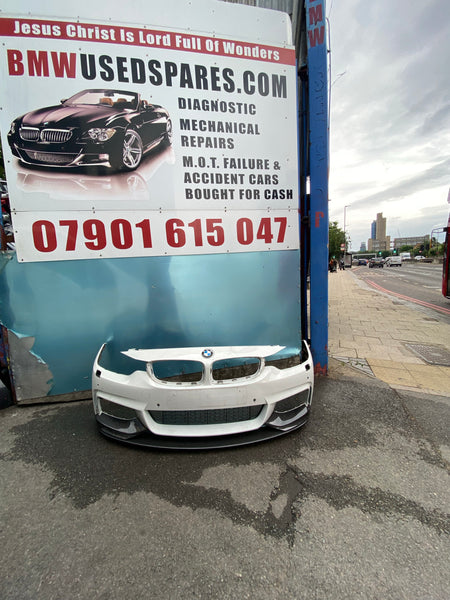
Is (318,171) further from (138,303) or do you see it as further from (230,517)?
(230,517)

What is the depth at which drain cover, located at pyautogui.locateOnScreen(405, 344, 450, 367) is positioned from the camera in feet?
13.6

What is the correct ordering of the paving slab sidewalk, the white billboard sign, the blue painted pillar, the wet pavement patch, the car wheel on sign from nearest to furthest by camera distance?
the wet pavement patch < the white billboard sign < the car wheel on sign < the blue painted pillar < the paving slab sidewalk

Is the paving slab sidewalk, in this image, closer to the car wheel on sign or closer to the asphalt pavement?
the asphalt pavement

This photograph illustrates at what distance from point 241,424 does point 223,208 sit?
2.14 m

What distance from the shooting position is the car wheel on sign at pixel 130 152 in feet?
8.74

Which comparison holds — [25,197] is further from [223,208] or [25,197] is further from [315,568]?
[315,568]

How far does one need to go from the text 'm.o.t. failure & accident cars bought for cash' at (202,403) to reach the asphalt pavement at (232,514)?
14 cm

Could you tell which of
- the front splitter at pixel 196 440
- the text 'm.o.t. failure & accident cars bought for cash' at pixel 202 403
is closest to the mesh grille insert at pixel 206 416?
the text 'm.o.t. failure & accident cars bought for cash' at pixel 202 403

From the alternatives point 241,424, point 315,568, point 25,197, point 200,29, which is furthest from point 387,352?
point 25,197

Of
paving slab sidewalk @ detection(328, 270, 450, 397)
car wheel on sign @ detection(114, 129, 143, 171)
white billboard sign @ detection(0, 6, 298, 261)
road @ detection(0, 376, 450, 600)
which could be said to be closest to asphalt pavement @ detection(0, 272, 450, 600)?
road @ detection(0, 376, 450, 600)

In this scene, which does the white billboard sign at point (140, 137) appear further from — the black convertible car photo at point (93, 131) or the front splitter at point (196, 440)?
the front splitter at point (196, 440)

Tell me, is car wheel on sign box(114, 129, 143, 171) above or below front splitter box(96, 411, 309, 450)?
above

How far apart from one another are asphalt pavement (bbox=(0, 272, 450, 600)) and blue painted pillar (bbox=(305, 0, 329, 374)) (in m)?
1.11

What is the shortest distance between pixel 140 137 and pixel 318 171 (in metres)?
1.99
